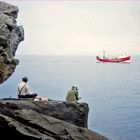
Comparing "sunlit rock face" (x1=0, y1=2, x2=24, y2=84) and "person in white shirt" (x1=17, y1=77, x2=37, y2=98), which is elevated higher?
"sunlit rock face" (x1=0, y1=2, x2=24, y2=84)

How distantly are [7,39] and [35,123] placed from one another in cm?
559

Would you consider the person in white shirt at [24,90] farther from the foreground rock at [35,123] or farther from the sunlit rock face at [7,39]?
the foreground rock at [35,123]

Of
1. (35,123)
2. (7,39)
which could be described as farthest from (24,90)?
(35,123)

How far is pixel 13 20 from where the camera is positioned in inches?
1049

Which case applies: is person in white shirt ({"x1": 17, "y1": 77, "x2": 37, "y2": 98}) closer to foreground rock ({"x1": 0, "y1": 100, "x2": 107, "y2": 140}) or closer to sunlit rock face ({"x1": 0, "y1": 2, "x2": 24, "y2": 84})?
sunlit rock face ({"x1": 0, "y1": 2, "x2": 24, "y2": 84})

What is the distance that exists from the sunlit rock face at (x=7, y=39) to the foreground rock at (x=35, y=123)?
240cm

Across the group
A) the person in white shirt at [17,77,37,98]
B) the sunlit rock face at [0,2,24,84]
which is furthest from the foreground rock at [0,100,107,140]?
the sunlit rock face at [0,2,24,84]

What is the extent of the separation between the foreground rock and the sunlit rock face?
240cm

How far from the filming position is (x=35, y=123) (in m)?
23.7

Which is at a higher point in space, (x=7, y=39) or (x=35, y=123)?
(x=7, y=39)

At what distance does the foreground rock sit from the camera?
922 inches

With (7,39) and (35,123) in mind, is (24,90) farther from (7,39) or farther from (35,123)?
(35,123)

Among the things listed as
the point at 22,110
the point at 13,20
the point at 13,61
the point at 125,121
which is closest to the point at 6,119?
the point at 22,110

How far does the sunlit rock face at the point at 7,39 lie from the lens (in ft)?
82.6
